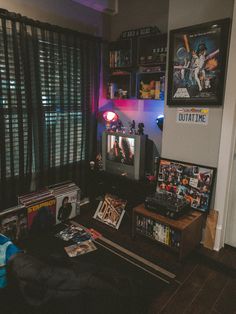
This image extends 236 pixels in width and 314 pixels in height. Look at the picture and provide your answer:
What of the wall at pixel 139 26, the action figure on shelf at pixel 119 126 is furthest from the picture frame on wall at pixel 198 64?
Result: the action figure on shelf at pixel 119 126

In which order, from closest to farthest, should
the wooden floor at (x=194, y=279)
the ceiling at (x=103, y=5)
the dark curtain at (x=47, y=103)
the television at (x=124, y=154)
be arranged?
the wooden floor at (x=194, y=279) < the dark curtain at (x=47, y=103) < the television at (x=124, y=154) < the ceiling at (x=103, y=5)

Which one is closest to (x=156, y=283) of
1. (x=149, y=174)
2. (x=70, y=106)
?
(x=149, y=174)

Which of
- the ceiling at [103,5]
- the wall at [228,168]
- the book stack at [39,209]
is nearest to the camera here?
the wall at [228,168]

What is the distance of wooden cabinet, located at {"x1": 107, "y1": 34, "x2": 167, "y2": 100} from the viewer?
2818 millimetres

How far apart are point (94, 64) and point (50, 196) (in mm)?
1687

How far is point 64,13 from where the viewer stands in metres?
2.88

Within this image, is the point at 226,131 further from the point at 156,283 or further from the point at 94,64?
the point at 94,64

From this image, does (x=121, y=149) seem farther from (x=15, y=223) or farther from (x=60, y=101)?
(x=15, y=223)

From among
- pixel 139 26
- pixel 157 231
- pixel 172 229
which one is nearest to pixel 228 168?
pixel 172 229

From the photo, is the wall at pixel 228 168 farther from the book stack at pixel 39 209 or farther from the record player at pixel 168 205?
the book stack at pixel 39 209

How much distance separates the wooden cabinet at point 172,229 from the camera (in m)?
2.19

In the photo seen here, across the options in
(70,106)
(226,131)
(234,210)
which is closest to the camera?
(226,131)

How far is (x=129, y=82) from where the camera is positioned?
3.22m

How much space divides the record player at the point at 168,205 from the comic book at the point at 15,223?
123 cm
